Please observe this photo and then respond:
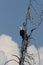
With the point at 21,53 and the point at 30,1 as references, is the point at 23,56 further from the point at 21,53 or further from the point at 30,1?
the point at 30,1

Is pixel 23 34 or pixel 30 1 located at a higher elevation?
pixel 30 1

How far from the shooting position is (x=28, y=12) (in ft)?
30.8

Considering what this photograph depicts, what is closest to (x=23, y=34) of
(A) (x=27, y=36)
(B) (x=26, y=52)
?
(A) (x=27, y=36)

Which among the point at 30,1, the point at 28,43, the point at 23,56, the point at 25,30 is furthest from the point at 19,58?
the point at 30,1

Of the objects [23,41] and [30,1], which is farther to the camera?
[30,1]

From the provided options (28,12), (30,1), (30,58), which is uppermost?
(30,1)

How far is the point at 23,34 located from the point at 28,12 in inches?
46.1

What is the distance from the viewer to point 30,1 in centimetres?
955

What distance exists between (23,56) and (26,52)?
250 millimetres

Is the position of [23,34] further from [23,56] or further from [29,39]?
[23,56]

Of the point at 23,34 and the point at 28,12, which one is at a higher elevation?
the point at 28,12

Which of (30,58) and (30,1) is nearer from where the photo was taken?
(30,58)

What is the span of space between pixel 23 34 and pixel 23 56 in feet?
3.60

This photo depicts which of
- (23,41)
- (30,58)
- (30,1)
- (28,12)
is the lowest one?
(30,58)
